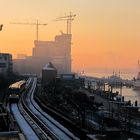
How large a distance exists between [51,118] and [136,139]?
15.6 meters

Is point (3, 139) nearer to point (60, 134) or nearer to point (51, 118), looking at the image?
point (60, 134)

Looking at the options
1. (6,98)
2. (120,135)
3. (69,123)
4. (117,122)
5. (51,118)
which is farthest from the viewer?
(6,98)

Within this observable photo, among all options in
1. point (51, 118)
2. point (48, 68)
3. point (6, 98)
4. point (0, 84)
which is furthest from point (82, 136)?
A: point (48, 68)

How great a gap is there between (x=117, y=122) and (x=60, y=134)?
30.0 feet

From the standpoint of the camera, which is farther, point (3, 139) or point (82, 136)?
point (82, 136)

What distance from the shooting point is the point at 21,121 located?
42781 millimetres

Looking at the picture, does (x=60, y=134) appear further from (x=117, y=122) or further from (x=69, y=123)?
(x=117, y=122)

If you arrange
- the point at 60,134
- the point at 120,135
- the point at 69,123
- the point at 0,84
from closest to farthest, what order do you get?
1. the point at 120,135
2. the point at 60,134
3. the point at 69,123
4. the point at 0,84

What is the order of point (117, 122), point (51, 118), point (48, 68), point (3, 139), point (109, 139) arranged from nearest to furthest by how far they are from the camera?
1. point (3, 139)
2. point (109, 139)
3. point (117, 122)
4. point (51, 118)
5. point (48, 68)

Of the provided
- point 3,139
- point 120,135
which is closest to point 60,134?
point 120,135

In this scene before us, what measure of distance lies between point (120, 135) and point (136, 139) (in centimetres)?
107

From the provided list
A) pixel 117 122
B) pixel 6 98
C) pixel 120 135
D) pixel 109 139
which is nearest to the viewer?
pixel 109 139

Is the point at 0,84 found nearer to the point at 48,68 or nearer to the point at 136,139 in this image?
the point at 48,68

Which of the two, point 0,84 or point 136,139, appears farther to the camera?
point 0,84
